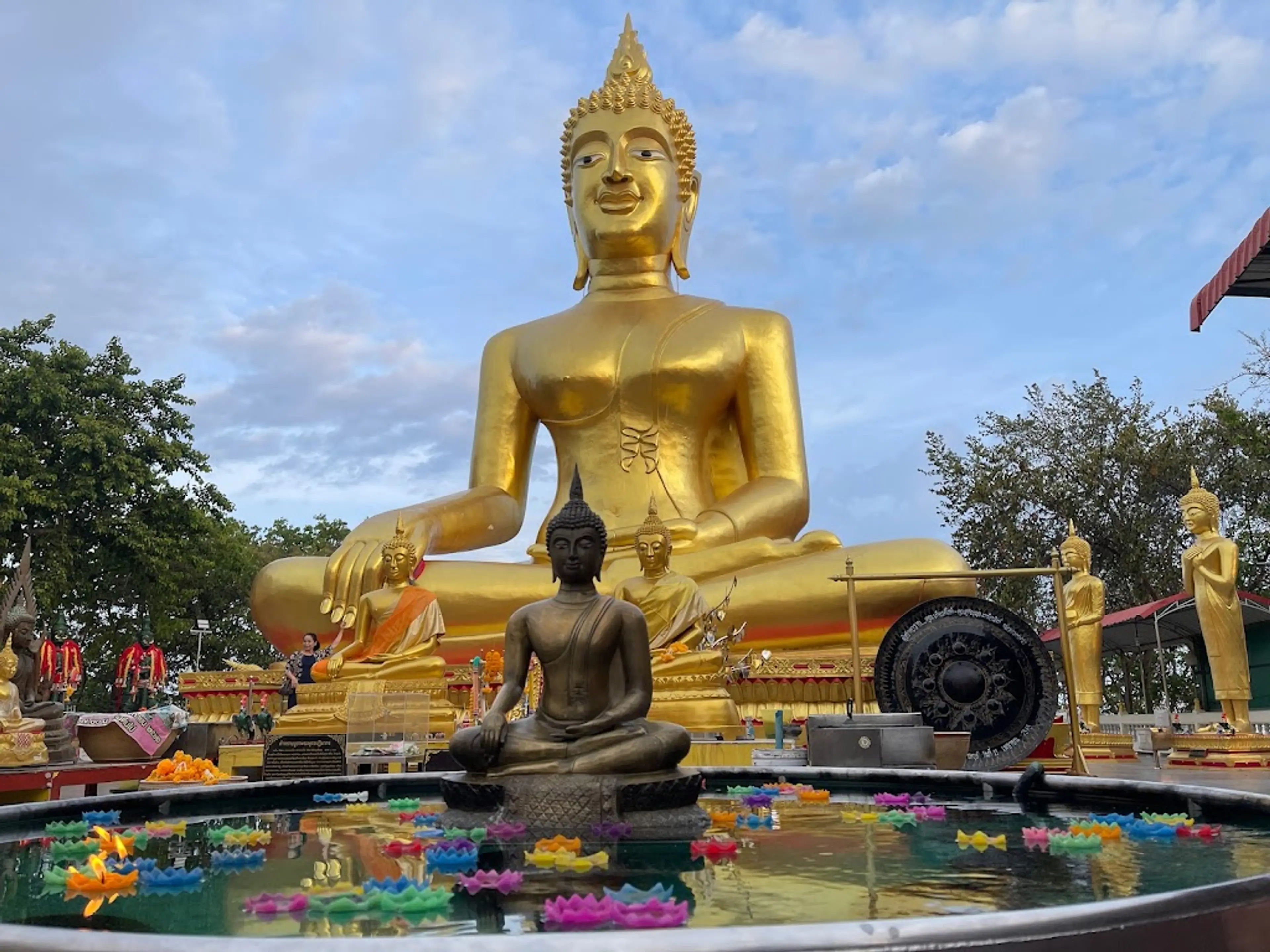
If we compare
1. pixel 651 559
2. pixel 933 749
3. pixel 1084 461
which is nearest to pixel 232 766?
pixel 651 559

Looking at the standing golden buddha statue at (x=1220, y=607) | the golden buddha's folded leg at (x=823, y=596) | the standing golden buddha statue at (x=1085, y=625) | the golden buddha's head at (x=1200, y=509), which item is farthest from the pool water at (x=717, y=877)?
the standing golden buddha statue at (x=1085, y=625)

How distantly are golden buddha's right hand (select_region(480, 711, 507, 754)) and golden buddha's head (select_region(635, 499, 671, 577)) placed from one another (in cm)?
559

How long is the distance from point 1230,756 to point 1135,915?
8214 millimetres

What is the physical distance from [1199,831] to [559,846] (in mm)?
1816

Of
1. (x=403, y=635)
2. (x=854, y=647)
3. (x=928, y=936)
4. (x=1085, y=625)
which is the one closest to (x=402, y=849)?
(x=928, y=936)

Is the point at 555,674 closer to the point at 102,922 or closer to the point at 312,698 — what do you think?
the point at 102,922

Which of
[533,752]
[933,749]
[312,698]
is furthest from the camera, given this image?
[312,698]

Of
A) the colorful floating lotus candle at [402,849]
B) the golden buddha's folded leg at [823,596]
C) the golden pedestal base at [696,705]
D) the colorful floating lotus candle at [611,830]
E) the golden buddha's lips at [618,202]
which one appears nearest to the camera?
the colorful floating lotus candle at [402,849]

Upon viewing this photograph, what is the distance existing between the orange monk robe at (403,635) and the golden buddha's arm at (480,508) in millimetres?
371

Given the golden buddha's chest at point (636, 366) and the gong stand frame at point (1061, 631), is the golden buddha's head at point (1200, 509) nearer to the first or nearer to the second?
the gong stand frame at point (1061, 631)

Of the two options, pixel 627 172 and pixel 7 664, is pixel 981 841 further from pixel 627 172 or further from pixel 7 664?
pixel 627 172

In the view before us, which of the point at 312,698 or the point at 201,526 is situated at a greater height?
the point at 201,526

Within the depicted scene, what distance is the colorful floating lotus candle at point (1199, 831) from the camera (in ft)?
10.4

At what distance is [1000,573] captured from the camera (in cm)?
708
